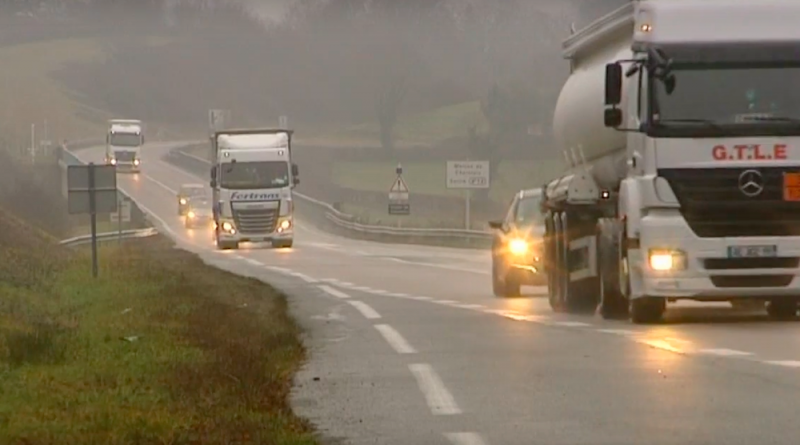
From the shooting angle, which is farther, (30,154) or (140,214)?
(30,154)

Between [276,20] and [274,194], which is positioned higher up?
[276,20]

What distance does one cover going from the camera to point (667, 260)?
20.3 meters

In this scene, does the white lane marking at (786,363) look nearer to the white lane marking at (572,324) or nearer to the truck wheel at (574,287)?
the white lane marking at (572,324)

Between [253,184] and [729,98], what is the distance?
133 ft

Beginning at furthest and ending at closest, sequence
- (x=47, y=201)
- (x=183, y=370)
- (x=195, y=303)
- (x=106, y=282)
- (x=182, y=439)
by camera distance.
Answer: (x=47, y=201)
(x=106, y=282)
(x=195, y=303)
(x=183, y=370)
(x=182, y=439)

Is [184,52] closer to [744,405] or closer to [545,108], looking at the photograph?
[545,108]

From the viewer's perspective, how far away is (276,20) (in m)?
134

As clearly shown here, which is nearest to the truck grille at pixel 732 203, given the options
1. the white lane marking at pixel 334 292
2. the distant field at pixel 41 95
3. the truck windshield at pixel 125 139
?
the white lane marking at pixel 334 292

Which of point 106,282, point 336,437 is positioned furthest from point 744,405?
point 106,282

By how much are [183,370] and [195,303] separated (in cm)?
1104

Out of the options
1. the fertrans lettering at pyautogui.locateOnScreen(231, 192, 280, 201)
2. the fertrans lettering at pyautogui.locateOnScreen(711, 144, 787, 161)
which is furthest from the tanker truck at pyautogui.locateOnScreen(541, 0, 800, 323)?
the fertrans lettering at pyautogui.locateOnScreen(231, 192, 280, 201)

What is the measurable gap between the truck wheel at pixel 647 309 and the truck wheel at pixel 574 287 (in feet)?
9.12

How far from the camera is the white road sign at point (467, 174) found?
75.2 m

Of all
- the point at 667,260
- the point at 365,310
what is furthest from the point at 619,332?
the point at 365,310
